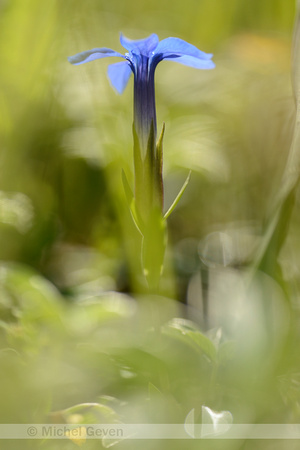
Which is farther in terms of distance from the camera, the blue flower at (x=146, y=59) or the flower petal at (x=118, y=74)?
the flower petal at (x=118, y=74)

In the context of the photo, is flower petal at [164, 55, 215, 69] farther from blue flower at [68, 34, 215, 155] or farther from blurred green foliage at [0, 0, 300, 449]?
blurred green foliage at [0, 0, 300, 449]

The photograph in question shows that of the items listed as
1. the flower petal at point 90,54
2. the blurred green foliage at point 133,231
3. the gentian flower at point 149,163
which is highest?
the flower petal at point 90,54

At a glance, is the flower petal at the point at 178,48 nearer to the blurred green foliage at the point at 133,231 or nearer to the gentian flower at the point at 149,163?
the gentian flower at the point at 149,163

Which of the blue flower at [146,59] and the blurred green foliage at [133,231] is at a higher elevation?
the blue flower at [146,59]

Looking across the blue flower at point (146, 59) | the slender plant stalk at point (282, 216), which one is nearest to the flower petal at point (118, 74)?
the blue flower at point (146, 59)

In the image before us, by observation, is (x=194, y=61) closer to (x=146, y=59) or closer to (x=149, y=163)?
(x=146, y=59)

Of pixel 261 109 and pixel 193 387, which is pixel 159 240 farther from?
pixel 261 109

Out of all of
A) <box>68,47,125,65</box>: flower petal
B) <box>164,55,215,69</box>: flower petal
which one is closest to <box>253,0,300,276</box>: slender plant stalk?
<box>164,55,215,69</box>: flower petal
